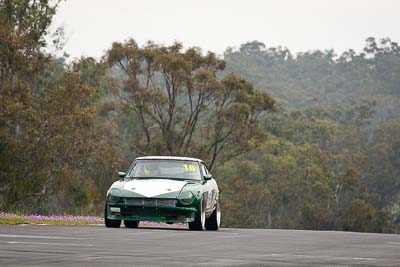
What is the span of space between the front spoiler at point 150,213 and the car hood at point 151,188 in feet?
0.74

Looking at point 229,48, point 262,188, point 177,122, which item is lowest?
point 262,188

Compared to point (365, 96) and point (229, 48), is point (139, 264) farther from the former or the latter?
point (229, 48)

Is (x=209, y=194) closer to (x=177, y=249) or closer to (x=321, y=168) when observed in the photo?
(x=177, y=249)

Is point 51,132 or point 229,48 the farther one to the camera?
point 229,48

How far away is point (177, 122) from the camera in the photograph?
213 feet

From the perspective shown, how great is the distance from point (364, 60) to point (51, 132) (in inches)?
5240

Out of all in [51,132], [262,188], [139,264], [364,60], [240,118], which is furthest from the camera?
[364,60]

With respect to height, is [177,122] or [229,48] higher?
[229,48]

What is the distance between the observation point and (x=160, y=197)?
20.4m

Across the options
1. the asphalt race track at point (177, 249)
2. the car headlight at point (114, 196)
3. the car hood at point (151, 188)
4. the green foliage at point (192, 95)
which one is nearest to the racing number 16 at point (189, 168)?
the car hood at point (151, 188)

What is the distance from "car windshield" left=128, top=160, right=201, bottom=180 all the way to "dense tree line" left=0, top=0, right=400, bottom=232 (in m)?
13.7

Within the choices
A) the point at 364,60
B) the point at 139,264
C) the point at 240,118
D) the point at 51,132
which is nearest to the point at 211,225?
the point at 139,264

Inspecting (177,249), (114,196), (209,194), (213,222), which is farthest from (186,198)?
(177,249)

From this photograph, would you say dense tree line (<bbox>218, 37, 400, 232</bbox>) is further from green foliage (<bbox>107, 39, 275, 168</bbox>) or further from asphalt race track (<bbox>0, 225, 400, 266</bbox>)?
asphalt race track (<bbox>0, 225, 400, 266</bbox>)
